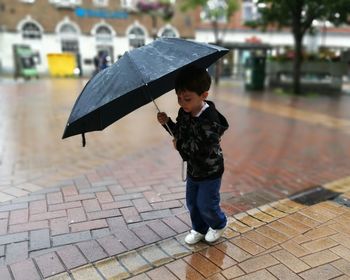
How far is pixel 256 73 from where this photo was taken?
15.2m

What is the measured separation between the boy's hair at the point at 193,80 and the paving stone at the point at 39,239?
5.29ft

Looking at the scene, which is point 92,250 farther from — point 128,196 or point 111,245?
point 128,196

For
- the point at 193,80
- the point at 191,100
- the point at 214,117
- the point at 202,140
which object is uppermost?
the point at 193,80

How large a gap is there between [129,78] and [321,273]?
1765 millimetres

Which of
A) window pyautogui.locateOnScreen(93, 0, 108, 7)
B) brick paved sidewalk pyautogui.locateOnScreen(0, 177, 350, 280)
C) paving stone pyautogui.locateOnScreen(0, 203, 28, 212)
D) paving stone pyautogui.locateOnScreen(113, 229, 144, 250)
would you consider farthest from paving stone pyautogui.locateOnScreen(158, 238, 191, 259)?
window pyautogui.locateOnScreen(93, 0, 108, 7)

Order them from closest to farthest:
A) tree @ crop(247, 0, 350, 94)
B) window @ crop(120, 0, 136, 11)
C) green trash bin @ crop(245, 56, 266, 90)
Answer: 1. tree @ crop(247, 0, 350, 94)
2. green trash bin @ crop(245, 56, 266, 90)
3. window @ crop(120, 0, 136, 11)

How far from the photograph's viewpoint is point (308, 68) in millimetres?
15305

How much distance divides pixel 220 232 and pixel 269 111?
740 cm

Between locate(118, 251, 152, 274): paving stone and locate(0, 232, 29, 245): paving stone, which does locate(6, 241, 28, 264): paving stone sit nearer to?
locate(0, 232, 29, 245): paving stone

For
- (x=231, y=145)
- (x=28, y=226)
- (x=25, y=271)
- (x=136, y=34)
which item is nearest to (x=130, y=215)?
(x=28, y=226)

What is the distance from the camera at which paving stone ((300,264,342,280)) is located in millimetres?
2510

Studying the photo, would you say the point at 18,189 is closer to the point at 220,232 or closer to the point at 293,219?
the point at 220,232

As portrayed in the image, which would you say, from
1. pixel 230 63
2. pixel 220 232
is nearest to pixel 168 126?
pixel 220 232

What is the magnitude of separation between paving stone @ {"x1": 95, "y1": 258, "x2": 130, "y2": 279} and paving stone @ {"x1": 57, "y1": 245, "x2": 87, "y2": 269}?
0.46 ft
